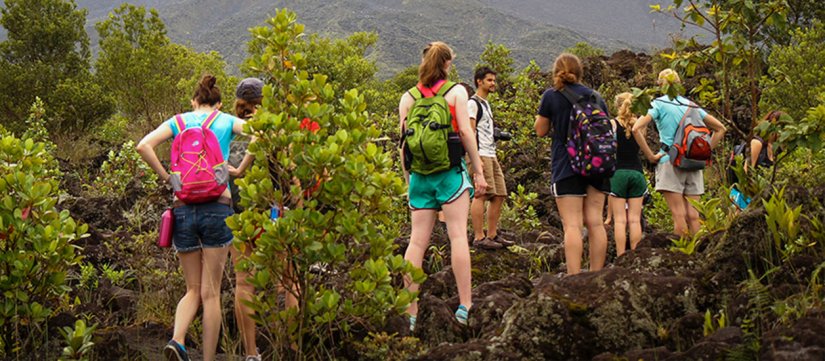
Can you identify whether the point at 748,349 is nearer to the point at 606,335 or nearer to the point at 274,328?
the point at 606,335

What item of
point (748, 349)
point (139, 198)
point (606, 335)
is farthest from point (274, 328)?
point (139, 198)

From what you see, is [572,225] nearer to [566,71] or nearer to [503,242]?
[566,71]

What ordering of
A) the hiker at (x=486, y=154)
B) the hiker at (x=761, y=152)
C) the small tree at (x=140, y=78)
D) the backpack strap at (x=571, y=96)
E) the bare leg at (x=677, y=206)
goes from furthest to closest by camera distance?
the small tree at (x=140, y=78) < the hiker at (x=486, y=154) < the bare leg at (x=677, y=206) < the hiker at (x=761, y=152) < the backpack strap at (x=571, y=96)

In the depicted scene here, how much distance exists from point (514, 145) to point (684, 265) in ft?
35.9

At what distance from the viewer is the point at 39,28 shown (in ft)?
92.0

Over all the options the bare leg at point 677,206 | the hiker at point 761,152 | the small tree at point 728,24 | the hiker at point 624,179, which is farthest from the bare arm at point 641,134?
the small tree at point 728,24

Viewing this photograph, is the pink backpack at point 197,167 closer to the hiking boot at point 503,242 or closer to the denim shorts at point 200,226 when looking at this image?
the denim shorts at point 200,226

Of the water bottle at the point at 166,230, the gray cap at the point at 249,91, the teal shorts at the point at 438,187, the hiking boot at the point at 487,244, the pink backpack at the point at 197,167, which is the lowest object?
the hiking boot at the point at 487,244

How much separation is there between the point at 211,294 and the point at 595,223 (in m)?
2.78

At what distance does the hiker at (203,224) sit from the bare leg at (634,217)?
397cm

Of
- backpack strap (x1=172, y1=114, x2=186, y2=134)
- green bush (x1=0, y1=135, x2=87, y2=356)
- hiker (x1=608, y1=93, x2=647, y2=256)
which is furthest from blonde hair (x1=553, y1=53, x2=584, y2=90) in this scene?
green bush (x1=0, y1=135, x2=87, y2=356)

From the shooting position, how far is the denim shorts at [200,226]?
479 centimetres

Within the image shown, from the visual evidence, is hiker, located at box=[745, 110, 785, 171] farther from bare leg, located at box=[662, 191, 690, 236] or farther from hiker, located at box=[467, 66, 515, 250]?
hiker, located at box=[467, 66, 515, 250]

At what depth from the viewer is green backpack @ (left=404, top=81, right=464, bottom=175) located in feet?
16.8
